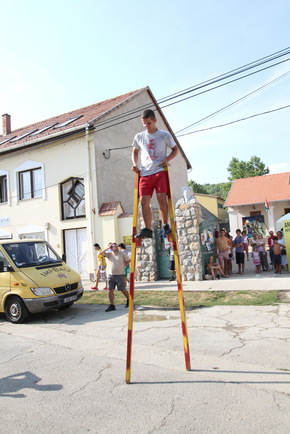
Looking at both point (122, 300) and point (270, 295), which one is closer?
point (270, 295)

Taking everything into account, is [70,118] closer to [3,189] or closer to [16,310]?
[3,189]

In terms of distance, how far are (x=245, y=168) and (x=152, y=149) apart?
50.3 metres

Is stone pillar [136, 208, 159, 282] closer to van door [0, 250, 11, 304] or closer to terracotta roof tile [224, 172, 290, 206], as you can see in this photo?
van door [0, 250, 11, 304]

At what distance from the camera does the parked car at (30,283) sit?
805 centimetres

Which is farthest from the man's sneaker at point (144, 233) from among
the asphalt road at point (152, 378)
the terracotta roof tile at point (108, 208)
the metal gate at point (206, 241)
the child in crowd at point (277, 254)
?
the terracotta roof tile at point (108, 208)

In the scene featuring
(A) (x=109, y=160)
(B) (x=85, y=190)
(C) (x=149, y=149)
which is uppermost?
(A) (x=109, y=160)

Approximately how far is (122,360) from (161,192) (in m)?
2.68

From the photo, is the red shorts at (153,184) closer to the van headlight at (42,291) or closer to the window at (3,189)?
the van headlight at (42,291)

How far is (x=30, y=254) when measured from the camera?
9172 millimetres

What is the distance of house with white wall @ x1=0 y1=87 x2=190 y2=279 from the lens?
1500 cm

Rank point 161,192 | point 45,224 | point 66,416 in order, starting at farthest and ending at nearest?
point 45,224 → point 161,192 → point 66,416

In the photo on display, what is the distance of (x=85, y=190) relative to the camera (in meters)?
15.2

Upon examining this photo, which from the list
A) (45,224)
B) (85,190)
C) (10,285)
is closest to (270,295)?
(10,285)

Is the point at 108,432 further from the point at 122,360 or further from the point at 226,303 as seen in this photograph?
the point at 226,303
